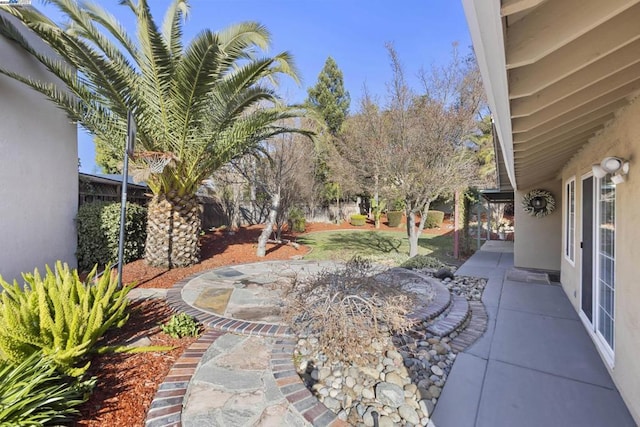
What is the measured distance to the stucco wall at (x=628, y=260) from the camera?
101 inches

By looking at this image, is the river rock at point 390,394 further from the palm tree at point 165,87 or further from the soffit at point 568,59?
the palm tree at point 165,87

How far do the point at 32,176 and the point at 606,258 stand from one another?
1015 cm

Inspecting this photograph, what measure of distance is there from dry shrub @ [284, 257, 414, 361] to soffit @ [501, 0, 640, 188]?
7.56 feet

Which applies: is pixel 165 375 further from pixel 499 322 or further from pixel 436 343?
pixel 499 322

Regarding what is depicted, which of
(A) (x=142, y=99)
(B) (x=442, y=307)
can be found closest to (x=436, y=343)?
(B) (x=442, y=307)

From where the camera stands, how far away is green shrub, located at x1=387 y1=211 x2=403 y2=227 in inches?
928

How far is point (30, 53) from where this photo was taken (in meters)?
5.98

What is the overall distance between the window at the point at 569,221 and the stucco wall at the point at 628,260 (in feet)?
9.72

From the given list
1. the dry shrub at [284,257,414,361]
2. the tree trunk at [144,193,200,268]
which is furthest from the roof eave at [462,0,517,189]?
the tree trunk at [144,193,200,268]

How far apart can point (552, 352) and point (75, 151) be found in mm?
10515

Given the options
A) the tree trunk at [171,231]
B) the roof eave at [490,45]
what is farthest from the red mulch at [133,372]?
the roof eave at [490,45]

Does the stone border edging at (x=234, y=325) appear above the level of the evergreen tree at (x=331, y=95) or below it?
below

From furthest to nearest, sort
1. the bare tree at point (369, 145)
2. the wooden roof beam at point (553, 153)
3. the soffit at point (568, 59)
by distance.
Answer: the bare tree at point (369, 145)
the wooden roof beam at point (553, 153)
the soffit at point (568, 59)

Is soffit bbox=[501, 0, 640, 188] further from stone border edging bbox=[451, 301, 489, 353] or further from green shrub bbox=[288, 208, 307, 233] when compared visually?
green shrub bbox=[288, 208, 307, 233]
